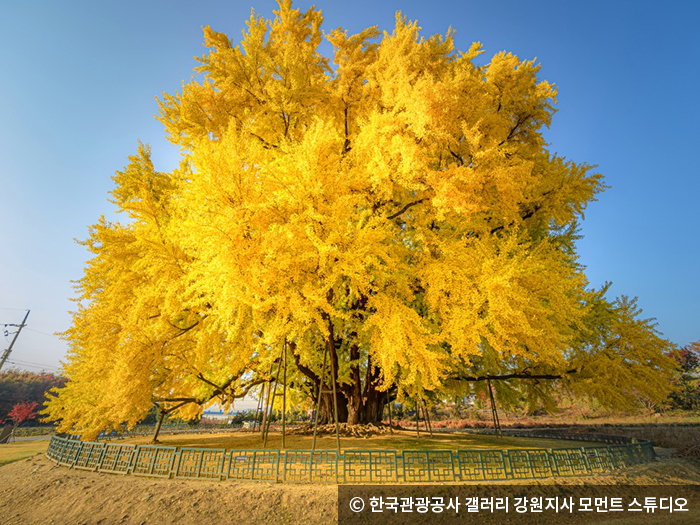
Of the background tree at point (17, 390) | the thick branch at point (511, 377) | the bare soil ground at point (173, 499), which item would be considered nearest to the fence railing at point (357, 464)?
the bare soil ground at point (173, 499)

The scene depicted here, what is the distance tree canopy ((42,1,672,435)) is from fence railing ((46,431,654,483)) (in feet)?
4.86

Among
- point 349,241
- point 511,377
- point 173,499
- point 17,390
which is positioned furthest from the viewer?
point 17,390

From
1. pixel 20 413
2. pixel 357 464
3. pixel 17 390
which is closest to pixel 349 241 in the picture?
pixel 357 464

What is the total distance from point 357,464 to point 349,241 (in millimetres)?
4891

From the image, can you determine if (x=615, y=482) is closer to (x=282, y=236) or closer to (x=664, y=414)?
(x=282, y=236)

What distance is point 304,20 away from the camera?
494 inches

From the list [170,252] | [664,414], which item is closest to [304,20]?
[170,252]

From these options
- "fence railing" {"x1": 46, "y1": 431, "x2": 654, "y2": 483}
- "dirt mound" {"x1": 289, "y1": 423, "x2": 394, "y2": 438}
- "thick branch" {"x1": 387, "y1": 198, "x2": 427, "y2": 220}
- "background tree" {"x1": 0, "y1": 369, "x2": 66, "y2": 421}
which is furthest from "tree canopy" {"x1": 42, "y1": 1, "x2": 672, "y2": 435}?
"background tree" {"x1": 0, "y1": 369, "x2": 66, "y2": 421}

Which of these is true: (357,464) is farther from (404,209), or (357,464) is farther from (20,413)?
(20,413)

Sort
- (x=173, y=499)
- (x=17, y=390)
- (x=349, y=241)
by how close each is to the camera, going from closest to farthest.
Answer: (x=173, y=499)
(x=349, y=241)
(x=17, y=390)

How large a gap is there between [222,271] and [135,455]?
545cm

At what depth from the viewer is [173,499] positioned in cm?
579

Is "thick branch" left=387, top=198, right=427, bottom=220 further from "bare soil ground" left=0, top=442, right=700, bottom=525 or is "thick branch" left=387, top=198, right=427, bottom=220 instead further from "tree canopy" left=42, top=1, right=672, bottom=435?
"bare soil ground" left=0, top=442, right=700, bottom=525

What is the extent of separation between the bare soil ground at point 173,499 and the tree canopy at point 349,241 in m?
1.85
